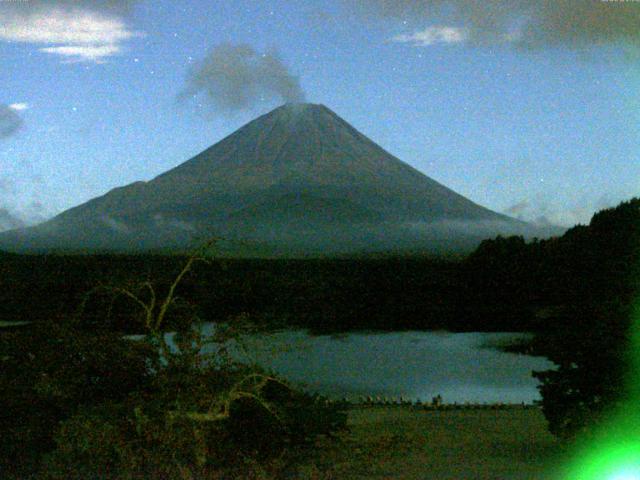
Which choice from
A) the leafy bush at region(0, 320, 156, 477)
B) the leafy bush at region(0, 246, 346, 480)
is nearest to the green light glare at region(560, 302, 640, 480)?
the leafy bush at region(0, 246, 346, 480)

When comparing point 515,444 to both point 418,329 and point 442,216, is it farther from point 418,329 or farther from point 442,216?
point 442,216

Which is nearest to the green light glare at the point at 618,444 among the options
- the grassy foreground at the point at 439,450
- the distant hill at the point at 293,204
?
the grassy foreground at the point at 439,450

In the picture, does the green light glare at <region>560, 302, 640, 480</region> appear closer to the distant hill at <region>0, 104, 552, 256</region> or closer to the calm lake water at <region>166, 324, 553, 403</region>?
the calm lake water at <region>166, 324, 553, 403</region>

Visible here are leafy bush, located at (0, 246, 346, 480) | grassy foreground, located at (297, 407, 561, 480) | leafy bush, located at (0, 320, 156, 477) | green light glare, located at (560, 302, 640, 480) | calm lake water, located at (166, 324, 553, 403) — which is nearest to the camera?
leafy bush, located at (0, 246, 346, 480)

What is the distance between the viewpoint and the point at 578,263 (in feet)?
79.9

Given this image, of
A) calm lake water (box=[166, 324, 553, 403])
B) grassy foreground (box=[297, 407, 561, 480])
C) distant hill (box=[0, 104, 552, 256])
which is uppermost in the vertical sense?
distant hill (box=[0, 104, 552, 256])

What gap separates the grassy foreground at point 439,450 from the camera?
6812 millimetres

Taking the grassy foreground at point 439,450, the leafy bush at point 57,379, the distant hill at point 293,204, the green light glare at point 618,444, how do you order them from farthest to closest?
the distant hill at point 293,204 → the leafy bush at point 57,379 → the grassy foreground at point 439,450 → the green light glare at point 618,444

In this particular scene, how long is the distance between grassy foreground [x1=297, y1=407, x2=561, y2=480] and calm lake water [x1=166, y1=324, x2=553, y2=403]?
4.83 meters

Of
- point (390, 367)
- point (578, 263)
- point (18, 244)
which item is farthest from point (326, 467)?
point (18, 244)

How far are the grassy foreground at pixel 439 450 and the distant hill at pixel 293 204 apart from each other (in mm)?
109060

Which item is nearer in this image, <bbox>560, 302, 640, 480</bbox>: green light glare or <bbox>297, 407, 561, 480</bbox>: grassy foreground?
<bbox>560, 302, 640, 480</bbox>: green light glare

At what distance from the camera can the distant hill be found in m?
131

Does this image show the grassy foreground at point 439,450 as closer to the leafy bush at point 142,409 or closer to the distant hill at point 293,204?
the leafy bush at point 142,409
